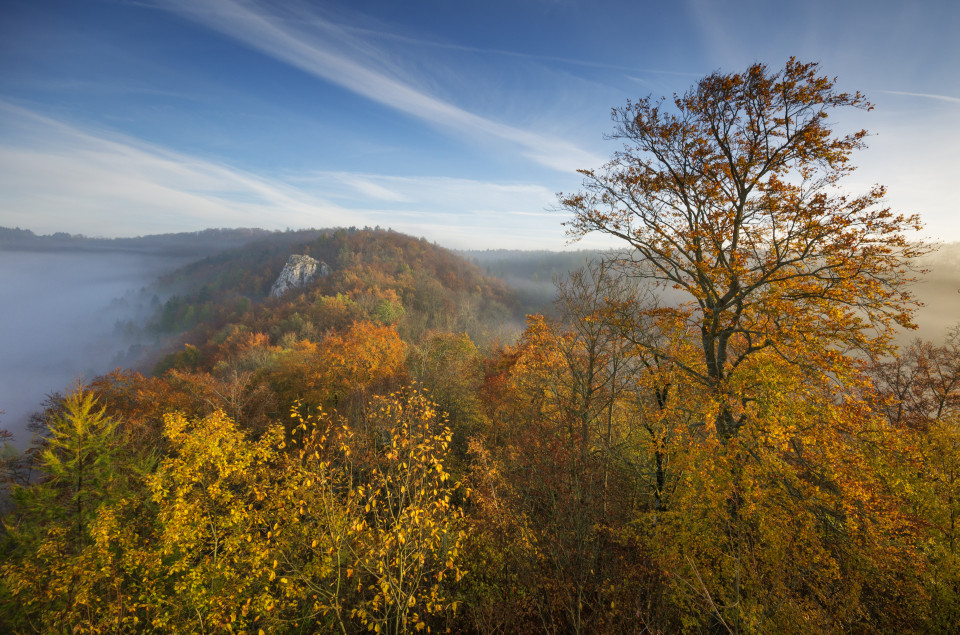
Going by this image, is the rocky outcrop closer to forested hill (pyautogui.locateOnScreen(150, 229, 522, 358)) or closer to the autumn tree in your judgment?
forested hill (pyautogui.locateOnScreen(150, 229, 522, 358))

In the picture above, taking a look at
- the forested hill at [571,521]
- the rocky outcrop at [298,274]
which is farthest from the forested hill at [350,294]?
the forested hill at [571,521]

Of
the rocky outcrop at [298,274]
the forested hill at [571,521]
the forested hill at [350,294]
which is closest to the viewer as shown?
the forested hill at [571,521]

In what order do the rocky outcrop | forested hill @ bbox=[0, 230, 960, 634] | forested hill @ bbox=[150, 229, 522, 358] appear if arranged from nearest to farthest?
forested hill @ bbox=[0, 230, 960, 634] → forested hill @ bbox=[150, 229, 522, 358] → the rocky outcrop

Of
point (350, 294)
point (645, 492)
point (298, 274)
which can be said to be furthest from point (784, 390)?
point (298, 274)

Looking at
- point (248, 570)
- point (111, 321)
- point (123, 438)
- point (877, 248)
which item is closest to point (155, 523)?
point (248, 570)

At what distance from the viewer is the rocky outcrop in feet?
310

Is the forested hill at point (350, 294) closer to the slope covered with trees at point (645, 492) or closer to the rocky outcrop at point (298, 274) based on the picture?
the rocky outcrop at point (298, 274)

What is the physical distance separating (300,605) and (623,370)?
39.8 ft

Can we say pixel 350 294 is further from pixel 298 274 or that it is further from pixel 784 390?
pixel 784 390

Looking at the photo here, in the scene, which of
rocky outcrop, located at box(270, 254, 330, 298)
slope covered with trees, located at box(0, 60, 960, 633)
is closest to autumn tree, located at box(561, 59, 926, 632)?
slope covered with trees, located at box(0, 60, 960, 633)

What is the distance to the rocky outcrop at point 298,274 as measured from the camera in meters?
94.6

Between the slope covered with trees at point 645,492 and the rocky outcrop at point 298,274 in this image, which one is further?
the rocky outcrop at point 298,274

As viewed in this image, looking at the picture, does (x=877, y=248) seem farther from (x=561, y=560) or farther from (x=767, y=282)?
(x=561, y=560)

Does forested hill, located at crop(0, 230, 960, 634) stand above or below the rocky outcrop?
below
